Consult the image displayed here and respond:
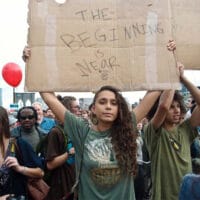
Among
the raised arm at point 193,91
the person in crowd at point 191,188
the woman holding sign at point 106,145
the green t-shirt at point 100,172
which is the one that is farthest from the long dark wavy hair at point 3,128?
the person in crowd at point 191,188

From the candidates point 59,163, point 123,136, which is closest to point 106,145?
point 123,136

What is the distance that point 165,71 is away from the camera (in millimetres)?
3117

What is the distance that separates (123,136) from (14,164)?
0.71 metres

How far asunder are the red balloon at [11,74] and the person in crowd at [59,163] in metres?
7.31

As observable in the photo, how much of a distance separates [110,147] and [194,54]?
100 centimetres

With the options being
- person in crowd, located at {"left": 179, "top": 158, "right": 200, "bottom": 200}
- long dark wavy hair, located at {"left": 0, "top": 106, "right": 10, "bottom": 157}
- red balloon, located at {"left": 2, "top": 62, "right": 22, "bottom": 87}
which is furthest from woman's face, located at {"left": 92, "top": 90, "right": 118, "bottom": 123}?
red balloon, located at {"left": 2, "top": 62, "right": 22, "bottom": 87}

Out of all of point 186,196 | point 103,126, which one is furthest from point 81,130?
point 186,196

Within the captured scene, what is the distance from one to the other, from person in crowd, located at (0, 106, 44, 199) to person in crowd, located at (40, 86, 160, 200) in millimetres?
360

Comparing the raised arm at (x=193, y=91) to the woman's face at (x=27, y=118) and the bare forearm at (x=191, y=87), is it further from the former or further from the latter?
the woman's face at (x=27, y=118)

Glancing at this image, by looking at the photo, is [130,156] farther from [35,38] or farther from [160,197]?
[35,38]

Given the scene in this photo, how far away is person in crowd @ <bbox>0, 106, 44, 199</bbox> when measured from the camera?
3.08 metres

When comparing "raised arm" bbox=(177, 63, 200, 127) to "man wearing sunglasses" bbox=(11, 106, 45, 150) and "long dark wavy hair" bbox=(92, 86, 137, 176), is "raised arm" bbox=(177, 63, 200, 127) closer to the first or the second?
"long dark wavy hair" bbox=(92, 86, 137, 176)

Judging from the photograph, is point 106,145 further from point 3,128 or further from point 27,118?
point 27,118

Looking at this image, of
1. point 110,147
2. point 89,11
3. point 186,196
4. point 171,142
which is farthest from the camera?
point 171,142
